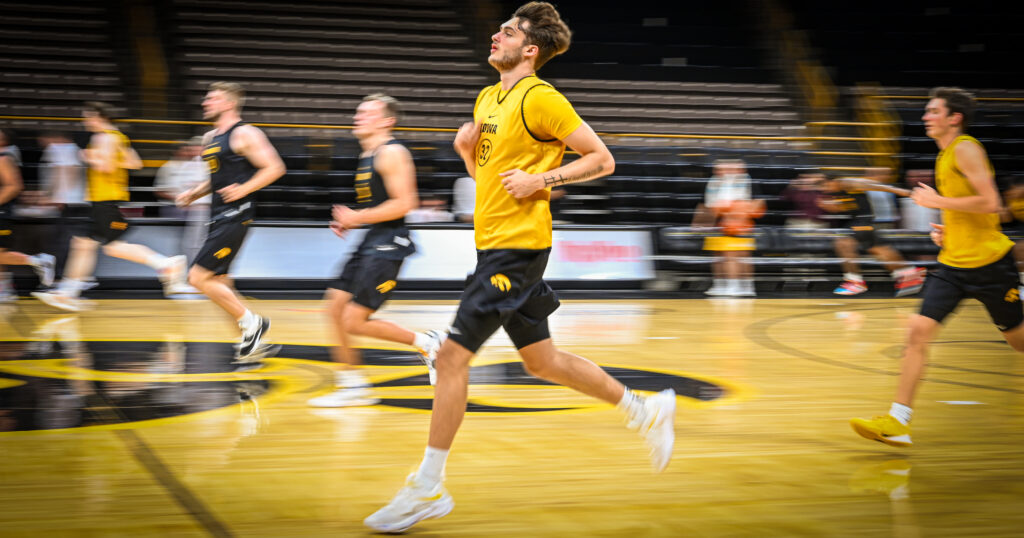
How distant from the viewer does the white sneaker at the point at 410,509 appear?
318cm

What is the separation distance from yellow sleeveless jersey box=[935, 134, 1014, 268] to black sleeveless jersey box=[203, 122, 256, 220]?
4063 mm

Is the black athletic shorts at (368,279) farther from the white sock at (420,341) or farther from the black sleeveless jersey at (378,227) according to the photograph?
the white sock at (420,341)

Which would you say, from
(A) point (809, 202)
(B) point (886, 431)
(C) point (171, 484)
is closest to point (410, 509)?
(C) point (171, 484)

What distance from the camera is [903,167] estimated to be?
17.4 m

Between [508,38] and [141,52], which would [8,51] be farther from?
[508,38]

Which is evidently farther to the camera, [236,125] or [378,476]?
[236,125]

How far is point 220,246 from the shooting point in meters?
6.21

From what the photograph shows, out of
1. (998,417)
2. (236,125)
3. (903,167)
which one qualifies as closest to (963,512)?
(998,417)

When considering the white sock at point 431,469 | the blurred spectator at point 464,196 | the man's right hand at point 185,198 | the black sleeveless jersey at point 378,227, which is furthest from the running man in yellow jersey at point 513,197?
the blurred spectator at point 464,196

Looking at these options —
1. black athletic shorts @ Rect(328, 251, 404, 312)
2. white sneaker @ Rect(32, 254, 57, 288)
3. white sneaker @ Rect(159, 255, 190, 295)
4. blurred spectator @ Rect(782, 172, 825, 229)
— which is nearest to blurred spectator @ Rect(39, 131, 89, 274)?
white sneaker @ Rect(32, 254, 57, 288)

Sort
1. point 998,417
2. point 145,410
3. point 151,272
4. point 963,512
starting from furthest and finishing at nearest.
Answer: point 151,272 → point 998,417 → point 145,410 → point 963,512

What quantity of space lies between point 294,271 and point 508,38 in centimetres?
854

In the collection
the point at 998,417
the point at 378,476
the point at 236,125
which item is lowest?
the point at 998,417

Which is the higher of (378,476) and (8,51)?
(8,51)
